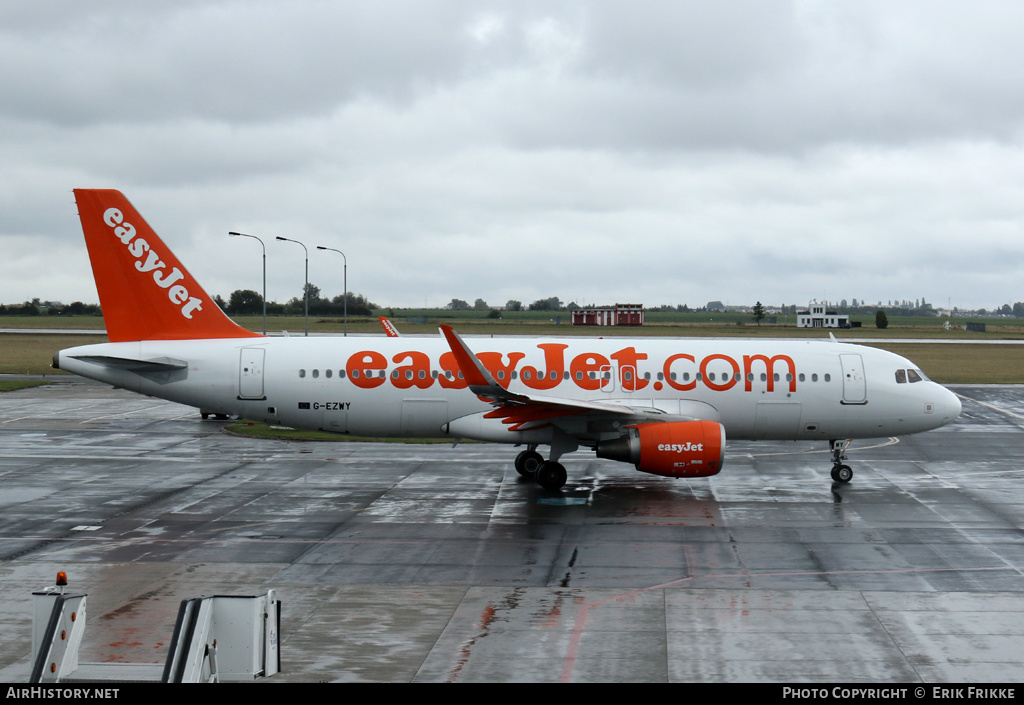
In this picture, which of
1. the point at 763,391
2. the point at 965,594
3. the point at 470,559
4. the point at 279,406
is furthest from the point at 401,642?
Result: the point at 763,391

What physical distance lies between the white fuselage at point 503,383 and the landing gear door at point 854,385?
0.03m

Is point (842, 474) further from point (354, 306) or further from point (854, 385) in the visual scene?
point (354, 306)

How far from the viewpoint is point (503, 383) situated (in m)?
26.8

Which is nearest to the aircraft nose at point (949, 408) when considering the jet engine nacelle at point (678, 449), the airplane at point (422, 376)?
the airplane at point (422, 376)

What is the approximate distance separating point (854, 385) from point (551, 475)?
9769 mm

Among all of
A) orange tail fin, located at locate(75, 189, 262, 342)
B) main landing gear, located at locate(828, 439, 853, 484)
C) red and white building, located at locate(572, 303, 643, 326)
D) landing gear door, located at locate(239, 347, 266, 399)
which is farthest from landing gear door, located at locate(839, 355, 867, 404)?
red and white building, located at locate(572, 303, 643, 326)

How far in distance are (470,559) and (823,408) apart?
1349cm

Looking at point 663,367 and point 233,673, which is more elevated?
point 663,367

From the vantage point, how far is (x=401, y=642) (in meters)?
13.9

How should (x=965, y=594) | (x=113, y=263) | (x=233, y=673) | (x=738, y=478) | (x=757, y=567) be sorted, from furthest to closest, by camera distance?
(x=738, y=478)
(x=113, y=263)
(x=757, y=567)
(x=965, y=594)
(x=233, y=673)

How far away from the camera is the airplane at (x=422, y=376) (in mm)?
26312

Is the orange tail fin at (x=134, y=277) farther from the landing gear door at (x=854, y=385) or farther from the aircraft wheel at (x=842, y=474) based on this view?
the aircraft wheel at (x=842, y=474)
